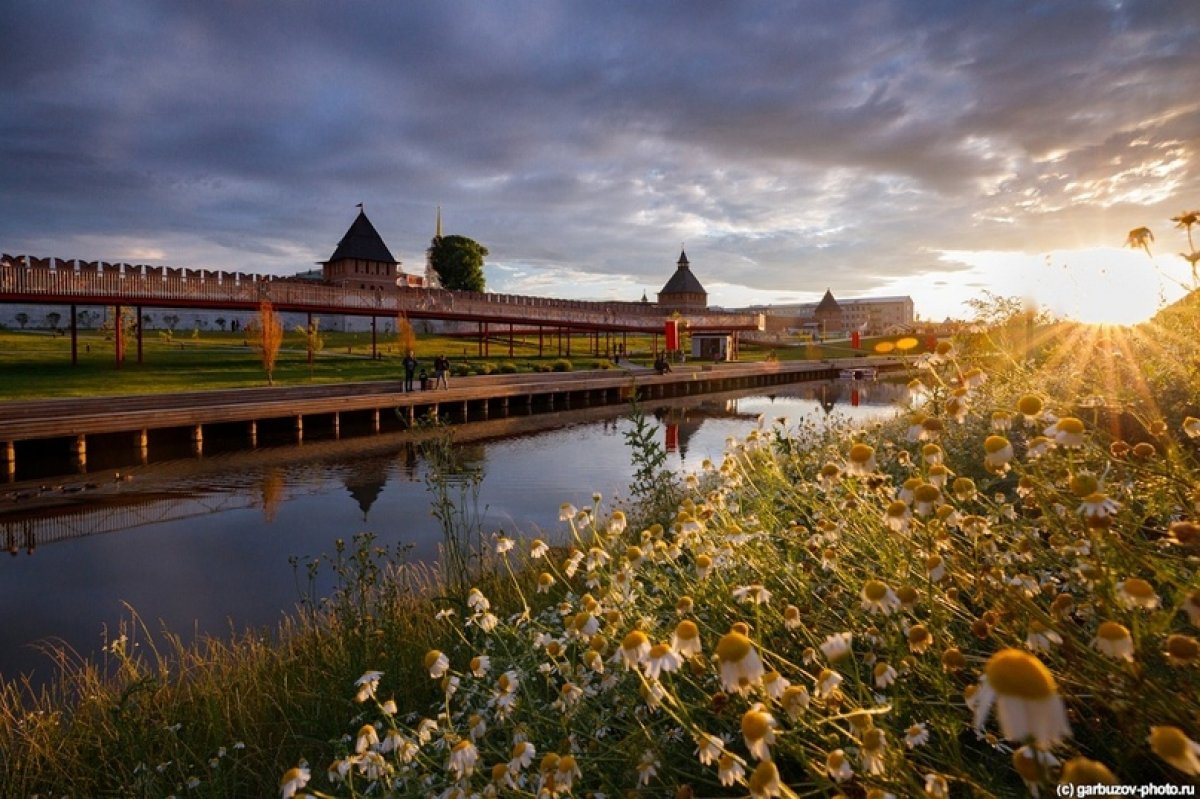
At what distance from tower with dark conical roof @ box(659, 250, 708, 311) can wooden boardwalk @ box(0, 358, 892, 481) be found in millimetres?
45149

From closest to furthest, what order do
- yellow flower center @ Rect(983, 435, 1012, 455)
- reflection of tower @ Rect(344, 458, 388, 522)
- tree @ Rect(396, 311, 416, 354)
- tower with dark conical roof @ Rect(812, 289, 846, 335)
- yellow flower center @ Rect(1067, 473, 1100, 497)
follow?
yellow flower center @ Rect(1067, 473, 1100, 497)
yellow flower center @ Rect(983, 435, 1012, 455)
reflection of tower @ Rect(344, 458, 388, 522)
tree @ Rect(396, 311, 416, 354)
tower with dark conical roof @ Rect(812, 289, 846, 335)

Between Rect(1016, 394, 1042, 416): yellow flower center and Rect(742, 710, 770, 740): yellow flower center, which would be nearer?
Rect(742, 710, 770, 740): yellow flower center

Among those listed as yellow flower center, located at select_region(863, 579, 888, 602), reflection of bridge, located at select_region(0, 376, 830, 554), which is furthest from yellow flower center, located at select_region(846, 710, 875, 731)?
reflection of bridge, located at select_region(0, 376, 830, 554)

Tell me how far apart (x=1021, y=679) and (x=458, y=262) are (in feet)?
284

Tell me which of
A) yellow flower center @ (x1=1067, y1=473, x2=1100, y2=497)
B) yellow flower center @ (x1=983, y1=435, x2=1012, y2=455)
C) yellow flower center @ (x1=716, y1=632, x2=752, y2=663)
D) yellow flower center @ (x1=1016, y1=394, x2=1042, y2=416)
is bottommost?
yellow flower center @ (x1=716, y1=632, x2=752, y2=663)

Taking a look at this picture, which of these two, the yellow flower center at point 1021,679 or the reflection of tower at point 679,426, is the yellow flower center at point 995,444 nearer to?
the yellow flower center at point 1021,679

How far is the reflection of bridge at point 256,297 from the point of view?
28.7 m

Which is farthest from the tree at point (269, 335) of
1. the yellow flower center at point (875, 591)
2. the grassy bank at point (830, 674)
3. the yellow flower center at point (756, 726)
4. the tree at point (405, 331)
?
the yellow flower center at point (756, 726)

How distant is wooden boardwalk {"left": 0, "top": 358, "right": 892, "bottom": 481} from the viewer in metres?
18.1

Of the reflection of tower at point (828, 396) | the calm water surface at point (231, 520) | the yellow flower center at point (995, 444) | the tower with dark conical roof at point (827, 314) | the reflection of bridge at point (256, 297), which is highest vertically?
the tower with dark conical roof at point (827, 314)

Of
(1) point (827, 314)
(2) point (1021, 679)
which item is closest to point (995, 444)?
(2) point (1021, 679)

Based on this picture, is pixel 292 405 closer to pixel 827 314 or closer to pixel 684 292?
pixel 684 292

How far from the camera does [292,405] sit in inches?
907

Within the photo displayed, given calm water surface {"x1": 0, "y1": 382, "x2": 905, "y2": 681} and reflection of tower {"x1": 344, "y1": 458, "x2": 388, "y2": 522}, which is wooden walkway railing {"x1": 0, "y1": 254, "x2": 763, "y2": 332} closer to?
calm water surface {"x1": 0, "y1": 382, "x2": 905, "y2": 681}
